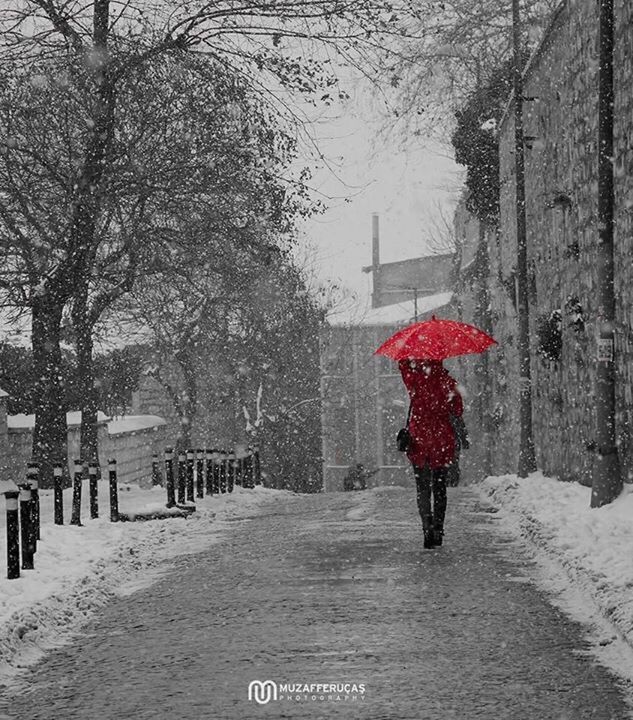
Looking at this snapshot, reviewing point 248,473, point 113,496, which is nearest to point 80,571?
point 113,496

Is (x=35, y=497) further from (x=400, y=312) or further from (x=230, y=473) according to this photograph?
(x=400, y=312)

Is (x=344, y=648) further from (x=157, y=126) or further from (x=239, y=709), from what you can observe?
(x=157, y=126)

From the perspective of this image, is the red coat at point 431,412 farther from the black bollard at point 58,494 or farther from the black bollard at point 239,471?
the black bollard at point 239,471

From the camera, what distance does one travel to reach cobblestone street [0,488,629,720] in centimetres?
588

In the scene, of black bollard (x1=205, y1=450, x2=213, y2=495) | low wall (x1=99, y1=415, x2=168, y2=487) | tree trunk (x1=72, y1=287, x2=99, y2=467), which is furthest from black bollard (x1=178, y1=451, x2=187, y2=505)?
low wall (x1=99, y1=415, x2=168, y2=487)

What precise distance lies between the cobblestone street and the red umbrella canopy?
70.7 inches

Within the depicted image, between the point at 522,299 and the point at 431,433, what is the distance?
10.6 meters

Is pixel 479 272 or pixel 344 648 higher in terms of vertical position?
pixel 479 272

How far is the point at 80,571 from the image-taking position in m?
10.6

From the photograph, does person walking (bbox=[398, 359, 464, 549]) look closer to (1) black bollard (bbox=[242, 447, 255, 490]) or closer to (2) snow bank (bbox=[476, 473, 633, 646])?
(2) snow bank (bbox=[476, 473, 633, 646])

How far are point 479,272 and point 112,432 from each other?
12929mm

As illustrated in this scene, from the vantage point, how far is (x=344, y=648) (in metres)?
7.11

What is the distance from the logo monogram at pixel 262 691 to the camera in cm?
600

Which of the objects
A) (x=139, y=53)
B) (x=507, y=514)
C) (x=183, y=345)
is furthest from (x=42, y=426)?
Answer: (x=183, y=345)
